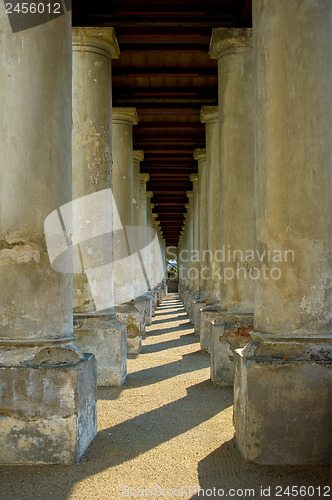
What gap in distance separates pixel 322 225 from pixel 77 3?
5952 mm

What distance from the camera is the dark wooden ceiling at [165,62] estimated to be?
8.86m

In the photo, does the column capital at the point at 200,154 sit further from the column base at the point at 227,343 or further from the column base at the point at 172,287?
the column base at the point at 172,287

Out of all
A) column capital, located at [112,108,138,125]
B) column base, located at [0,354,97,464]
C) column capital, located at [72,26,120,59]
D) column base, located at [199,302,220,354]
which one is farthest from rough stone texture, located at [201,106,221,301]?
column base, located at [0,354,97,464]

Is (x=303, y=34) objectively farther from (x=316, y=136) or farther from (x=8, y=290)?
(x=8, y=290)

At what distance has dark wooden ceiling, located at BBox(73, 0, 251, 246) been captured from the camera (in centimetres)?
886

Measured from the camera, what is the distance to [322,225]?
15.5 ft

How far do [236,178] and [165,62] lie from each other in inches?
157

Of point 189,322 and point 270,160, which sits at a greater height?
point 270,160

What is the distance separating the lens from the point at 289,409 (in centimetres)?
450

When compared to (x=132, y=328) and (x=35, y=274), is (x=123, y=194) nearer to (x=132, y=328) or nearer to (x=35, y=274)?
(x=132, y=328)

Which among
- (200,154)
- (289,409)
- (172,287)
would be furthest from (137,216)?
(172,287)

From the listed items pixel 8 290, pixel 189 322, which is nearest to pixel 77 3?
pixel 8 290

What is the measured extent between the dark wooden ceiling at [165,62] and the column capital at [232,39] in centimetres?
31

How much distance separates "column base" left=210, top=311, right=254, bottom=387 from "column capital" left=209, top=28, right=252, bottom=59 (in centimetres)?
421
